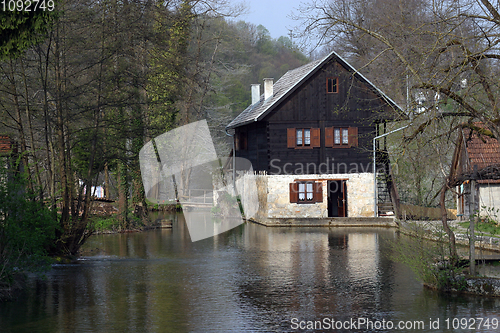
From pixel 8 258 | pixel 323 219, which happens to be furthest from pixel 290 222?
pixel 8 258

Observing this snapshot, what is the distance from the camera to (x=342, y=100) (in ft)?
111

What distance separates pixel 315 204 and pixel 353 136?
445 cm

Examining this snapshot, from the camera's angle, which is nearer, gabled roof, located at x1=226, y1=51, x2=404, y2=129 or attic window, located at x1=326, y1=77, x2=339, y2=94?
gabled roof, located at x1=226, y1=51, x2=404, y2=129

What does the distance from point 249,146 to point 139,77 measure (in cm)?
1472

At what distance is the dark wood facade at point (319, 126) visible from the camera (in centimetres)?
3362

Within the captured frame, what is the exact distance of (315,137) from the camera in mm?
33625

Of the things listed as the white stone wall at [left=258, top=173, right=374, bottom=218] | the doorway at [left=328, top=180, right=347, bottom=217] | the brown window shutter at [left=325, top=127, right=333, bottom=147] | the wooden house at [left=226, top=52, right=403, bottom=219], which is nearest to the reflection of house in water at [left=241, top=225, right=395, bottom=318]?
the white stone wall at [left=258, top=173, right=374, bottom=218]

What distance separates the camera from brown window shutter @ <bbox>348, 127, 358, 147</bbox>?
1330 inches

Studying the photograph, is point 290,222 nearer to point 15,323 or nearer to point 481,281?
point 481,281

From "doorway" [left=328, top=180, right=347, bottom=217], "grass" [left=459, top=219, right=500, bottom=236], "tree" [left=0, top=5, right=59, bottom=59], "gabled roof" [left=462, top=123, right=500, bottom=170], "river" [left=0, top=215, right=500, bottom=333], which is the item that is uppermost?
"tree" [left=0, top=5, right=59, bottom=59]

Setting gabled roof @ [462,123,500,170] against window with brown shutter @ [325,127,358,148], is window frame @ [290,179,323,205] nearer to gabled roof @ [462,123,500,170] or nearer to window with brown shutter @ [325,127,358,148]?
window with brown shutter @ [325,127,358,148]

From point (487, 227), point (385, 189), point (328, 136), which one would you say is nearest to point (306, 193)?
point (328, 136)

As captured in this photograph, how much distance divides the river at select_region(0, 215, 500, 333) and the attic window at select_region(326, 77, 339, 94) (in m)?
12.9

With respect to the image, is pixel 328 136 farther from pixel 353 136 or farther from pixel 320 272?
pixel 320 272
